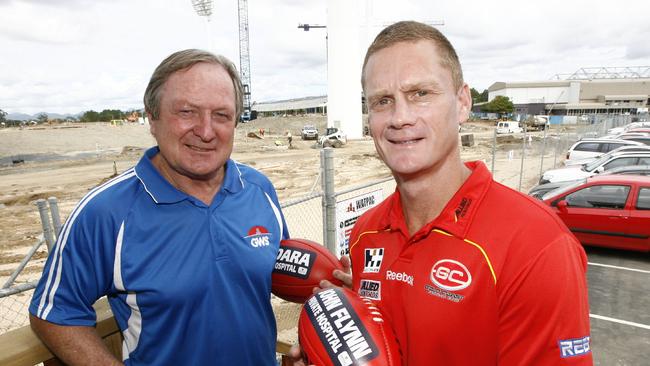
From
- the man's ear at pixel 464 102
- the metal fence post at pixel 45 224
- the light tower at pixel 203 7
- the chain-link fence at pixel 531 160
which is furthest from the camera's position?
the light tower at pixel 203 7

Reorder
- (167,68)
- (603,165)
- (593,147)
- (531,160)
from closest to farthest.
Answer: (167,68)
(603,165)
(593,147)
(531,160)

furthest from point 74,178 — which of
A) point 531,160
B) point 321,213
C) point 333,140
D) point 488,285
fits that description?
point 531,160

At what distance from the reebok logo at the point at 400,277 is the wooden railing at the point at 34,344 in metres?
1.43

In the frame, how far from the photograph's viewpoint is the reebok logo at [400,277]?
1.69 m

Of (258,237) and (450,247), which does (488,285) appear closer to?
(450,247)

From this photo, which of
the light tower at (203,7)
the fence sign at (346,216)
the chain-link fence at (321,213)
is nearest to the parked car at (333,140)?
the chain-link fence at (321,213)

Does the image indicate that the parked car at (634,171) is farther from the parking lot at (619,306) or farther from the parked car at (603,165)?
the parking lot at (619,306)

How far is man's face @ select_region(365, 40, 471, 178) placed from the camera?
1.69 meters

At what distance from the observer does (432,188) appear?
1.77m

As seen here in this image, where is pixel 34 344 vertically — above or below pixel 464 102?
below

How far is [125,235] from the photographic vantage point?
6.63 feet

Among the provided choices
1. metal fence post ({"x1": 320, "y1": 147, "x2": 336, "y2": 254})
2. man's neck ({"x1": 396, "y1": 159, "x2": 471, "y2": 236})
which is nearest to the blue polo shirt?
man's neck ({"x1": 396, "y1": 159, "x2": 471, "y2": 236})

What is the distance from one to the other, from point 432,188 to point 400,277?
1.31ft

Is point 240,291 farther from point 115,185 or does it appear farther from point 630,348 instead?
point 630,348
